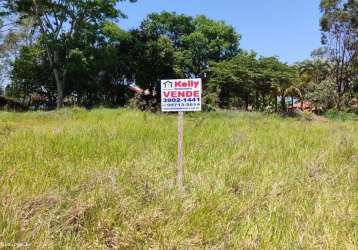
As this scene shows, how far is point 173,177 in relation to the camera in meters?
4.87

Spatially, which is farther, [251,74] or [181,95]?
[251,74]

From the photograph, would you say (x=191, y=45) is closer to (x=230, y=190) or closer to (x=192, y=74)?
(x=192, y=74)

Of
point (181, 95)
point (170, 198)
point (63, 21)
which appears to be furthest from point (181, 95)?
point (63, 21)

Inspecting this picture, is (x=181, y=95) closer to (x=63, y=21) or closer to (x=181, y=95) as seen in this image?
(x=181, y=95)

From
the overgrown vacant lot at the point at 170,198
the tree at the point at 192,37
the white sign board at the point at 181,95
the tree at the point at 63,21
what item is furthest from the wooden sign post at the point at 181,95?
the tree at the point at 192,37

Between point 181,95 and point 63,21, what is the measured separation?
19.6 m

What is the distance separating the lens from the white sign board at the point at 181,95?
4.80 m

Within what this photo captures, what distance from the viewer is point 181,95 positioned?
486cm

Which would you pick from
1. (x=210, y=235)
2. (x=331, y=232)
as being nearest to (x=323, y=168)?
(x=331, y=232)

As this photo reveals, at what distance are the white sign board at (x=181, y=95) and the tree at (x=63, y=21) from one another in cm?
1799

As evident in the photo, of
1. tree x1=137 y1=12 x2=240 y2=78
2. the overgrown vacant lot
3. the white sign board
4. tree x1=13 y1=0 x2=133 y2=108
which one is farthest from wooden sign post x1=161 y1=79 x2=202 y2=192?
tree x1=137 y1=12 x2=240 y2=78

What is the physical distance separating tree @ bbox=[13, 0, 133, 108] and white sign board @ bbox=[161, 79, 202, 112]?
17992mm

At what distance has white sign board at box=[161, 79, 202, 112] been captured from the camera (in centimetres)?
480

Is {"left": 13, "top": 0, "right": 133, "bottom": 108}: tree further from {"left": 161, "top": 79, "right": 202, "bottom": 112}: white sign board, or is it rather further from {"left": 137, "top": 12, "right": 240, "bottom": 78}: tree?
{"left": 161, "top": 79, "right": 202, "bottom": 112}: white sign board
